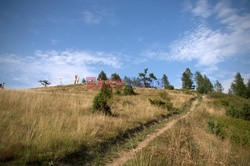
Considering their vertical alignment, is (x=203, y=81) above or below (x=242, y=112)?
above

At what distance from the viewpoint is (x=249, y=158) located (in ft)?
14.3

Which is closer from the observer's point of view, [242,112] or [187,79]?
[242,112]

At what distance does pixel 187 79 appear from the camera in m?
69.1

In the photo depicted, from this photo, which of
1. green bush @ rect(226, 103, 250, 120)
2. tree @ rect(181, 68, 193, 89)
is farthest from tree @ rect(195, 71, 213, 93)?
green bush @ rect(226, 103, 250, 120)

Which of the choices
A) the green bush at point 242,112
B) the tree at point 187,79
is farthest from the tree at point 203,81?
the green bush at point 242,112

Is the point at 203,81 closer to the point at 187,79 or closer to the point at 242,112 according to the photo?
the point at 187,79

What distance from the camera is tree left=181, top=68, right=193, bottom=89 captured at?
226 ft

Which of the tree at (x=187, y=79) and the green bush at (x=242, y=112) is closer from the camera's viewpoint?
the green bush at (x=242, y=112)

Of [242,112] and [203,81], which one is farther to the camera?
[203,81]

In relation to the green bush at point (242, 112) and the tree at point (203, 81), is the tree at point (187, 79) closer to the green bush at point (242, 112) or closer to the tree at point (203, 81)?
the tree at point (203, 81)

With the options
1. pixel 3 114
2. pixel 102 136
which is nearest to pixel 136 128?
pixel 102 136

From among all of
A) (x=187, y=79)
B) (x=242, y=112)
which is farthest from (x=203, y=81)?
(x=242, y=112)

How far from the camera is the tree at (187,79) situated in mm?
69000

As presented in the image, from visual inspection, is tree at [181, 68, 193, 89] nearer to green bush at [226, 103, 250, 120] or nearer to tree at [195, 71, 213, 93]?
tree at [195, 71, 213, 93]
